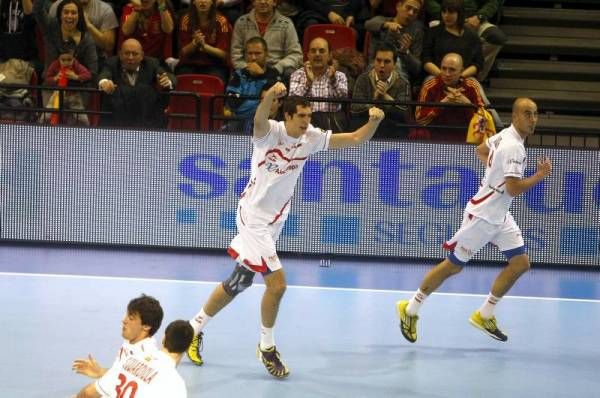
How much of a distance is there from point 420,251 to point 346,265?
2.76ft

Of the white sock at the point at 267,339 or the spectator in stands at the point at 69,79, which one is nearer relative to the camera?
the white sock at the point at 267,339

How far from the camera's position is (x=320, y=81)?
12508 millimetres

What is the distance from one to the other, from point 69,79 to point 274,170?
17.6 ft

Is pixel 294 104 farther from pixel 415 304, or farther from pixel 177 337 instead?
pixel 177 337

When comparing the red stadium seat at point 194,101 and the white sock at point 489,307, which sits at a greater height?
the red stadium seat at point 194,101

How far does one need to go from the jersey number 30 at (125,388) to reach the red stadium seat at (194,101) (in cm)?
692

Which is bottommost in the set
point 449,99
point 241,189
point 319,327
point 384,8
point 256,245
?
point 319,327

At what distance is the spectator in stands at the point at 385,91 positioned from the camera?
12.3m

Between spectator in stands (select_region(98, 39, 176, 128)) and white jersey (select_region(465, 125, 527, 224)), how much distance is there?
4.50 m

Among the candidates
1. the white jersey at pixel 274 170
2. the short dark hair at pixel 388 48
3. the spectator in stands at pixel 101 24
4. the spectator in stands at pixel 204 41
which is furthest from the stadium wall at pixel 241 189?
the white jersey at pixel 274 170

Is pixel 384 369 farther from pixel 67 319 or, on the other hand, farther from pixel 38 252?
pixel 38 252

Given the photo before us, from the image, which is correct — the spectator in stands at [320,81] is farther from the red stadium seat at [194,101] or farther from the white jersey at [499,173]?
the white jersey at [499,173]

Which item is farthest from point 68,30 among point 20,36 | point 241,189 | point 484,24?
point 484,24

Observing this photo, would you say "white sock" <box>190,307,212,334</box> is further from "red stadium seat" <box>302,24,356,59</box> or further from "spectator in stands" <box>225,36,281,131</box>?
"red stadium seat" <box>302,24,356,59</box>
